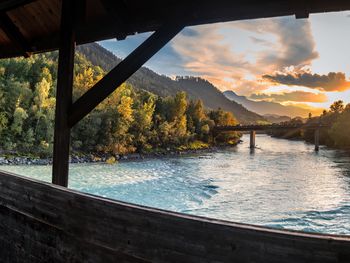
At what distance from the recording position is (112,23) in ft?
11.2

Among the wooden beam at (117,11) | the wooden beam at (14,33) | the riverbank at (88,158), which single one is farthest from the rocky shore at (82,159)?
the wooden beam at (117,11)

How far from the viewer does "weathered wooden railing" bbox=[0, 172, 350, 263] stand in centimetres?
122

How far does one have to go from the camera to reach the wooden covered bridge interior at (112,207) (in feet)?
4.29

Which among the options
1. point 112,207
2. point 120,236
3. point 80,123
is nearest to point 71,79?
point 112,207

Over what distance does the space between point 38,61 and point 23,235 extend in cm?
5360

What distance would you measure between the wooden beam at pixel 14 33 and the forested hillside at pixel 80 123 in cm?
3444

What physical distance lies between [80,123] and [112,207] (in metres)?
44.2

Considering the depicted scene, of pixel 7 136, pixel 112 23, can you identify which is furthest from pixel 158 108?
pixel 112 23

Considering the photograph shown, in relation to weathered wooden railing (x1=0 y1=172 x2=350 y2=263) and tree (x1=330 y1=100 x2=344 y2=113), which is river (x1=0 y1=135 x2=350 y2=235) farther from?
tree (x1=330 y1=100 x2=344 y2=113)

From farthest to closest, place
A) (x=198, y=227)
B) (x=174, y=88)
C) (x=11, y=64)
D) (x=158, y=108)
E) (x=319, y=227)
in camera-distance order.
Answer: (x=174, y=88), (x=158, y=108), (x=11, y=64), (x=319, y=227), (x=198, y=227)

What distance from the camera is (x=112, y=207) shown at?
1781 mm

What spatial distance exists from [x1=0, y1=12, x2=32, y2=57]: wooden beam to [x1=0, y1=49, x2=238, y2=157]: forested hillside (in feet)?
113

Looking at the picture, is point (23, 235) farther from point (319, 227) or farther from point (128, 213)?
point (319, 227)

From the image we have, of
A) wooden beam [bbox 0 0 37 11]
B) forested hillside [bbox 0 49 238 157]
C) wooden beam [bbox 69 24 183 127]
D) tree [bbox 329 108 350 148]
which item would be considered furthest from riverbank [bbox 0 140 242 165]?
wooden beam [bbox 69 24 183 127]
